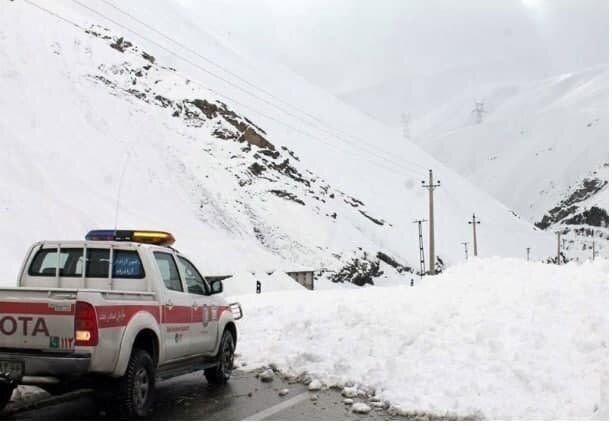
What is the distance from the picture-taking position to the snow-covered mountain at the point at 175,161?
3956 cm

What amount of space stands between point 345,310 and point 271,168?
5393cm

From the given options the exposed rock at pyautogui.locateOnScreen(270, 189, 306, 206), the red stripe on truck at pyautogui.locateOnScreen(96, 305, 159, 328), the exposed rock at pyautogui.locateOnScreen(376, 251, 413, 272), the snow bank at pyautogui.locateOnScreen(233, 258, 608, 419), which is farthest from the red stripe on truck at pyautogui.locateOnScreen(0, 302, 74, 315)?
the exposed rock at pyautogui.locateOnScreen(376, 251, 413, 272)

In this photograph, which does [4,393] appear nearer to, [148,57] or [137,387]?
[137,387]

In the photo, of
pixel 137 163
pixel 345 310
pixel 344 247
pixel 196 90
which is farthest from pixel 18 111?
pixel 345 310

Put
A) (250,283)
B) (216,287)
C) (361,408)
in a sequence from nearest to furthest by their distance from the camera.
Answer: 1. (361,408)
2. (216,287)
3. (250,283)

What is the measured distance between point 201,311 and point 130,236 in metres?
1.51

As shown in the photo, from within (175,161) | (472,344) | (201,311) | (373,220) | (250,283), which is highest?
(175,161)

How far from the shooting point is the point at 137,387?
6.81m

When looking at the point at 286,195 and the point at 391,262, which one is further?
the point at 391,262

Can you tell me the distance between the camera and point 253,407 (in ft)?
25.4

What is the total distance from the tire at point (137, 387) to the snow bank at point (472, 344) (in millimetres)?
3050

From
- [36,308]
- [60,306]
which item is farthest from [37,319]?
[60,306]

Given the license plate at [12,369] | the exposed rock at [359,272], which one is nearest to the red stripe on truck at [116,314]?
the license plate at [12,369]

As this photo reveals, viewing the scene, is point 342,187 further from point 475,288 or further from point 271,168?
point 475,288
